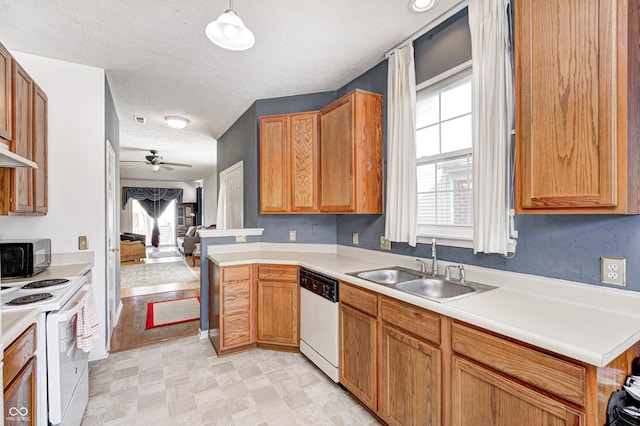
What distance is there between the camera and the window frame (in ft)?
6.73

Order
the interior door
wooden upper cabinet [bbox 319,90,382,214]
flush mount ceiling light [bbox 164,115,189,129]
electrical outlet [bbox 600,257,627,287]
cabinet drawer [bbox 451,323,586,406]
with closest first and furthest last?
cabinet drawer [bbox 451,323,586,406]
electrical outlet [bbox 600,257,627,287]
wooden upper cabinet [bbox 319,90,382,214]
the interior door
flush mount ceiling light [bbox 164,115,189,129]

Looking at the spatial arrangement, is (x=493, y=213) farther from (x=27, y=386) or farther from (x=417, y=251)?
(x=27, y=386)

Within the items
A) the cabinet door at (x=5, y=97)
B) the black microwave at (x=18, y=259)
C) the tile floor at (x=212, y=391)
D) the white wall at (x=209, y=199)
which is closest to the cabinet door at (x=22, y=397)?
the tile floor at (x=212, y=391)

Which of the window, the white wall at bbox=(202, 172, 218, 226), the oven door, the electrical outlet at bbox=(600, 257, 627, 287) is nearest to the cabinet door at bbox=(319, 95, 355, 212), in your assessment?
the window

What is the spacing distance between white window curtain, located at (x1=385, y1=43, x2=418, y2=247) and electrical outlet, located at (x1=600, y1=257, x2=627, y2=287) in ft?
3.51

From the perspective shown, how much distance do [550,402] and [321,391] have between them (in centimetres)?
161

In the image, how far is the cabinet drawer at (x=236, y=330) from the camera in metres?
2.85

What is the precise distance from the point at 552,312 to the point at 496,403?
47cm

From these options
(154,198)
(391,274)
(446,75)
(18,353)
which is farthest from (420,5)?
(154,198)

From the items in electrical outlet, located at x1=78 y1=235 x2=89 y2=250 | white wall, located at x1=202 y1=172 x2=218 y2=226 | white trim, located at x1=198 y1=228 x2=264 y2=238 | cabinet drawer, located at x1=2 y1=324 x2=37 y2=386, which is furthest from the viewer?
white wall, located at x1=202 y1=172 x2=218 y2=226

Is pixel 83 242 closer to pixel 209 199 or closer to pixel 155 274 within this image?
pixel 155 274

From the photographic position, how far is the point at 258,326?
2.97 m

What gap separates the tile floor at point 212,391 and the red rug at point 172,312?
0.77 m

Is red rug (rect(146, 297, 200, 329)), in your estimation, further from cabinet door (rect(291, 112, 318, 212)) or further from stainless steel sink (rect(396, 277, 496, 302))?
stainless steel sink (rect(396, 277, 496, 302))
